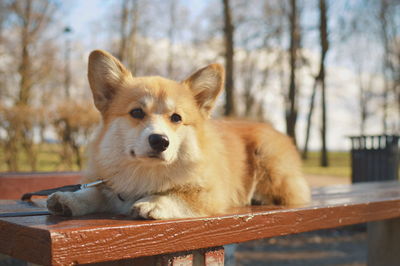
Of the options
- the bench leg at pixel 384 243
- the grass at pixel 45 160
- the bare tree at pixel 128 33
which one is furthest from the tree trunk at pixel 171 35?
the bench leg at pixel 384 243

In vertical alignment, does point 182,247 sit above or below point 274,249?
above

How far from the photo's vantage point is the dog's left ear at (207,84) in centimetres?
282

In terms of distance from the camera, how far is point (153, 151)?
2242mm

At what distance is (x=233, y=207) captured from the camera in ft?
9.68

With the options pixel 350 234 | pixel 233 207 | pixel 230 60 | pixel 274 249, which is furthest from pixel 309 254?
pixel 230 60

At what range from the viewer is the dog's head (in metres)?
2.30

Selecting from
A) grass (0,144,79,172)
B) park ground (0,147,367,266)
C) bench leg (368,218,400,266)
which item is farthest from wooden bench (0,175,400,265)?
grass (0,144,79,172)

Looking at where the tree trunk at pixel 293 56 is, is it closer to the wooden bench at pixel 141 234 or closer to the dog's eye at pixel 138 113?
the wooden bench at pixel 141 234

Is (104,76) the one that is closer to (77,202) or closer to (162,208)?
(77,202)

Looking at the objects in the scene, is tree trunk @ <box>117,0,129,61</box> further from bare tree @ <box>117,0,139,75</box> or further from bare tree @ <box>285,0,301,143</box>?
bare tree @ <box>285,0,301,143</box>

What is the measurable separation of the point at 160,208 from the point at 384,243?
3429mm

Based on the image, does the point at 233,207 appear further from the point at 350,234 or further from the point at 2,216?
the point at 350,234

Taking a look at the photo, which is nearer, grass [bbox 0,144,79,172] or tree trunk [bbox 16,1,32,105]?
grass [bbox 0,144,79,172]

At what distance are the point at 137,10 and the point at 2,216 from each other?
18.4 metres
